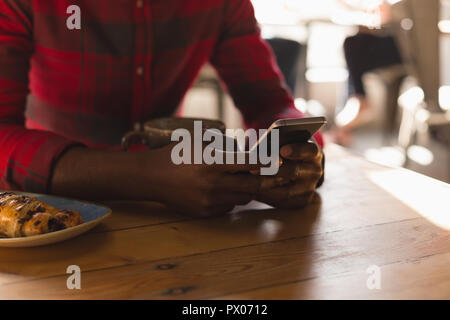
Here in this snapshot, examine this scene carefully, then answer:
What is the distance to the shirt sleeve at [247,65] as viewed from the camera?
107 cm

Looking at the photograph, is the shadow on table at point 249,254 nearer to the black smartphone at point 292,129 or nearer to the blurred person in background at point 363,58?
the black smartphone at point 292,129

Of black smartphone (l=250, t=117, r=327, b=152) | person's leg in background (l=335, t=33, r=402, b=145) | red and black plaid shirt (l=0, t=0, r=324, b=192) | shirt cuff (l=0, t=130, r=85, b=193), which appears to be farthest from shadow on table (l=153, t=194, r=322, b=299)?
person's leg in background (l=335, t=33, r=402, b=145)

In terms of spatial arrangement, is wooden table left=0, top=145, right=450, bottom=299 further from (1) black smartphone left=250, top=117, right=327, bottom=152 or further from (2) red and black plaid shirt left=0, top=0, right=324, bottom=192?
(2) red and black plaid shirt left=0, top=0, right=324, bottom=192

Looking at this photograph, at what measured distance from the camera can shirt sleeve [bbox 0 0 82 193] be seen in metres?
0.70

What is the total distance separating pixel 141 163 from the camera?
0.67 meters

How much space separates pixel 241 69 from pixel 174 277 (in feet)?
2.45

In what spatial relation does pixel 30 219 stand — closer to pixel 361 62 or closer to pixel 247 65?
pixel 247 65

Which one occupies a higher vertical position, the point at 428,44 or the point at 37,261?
the point at 428,44

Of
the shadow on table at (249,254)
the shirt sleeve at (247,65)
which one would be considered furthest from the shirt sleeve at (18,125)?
the shirt sleeve at (247,65)

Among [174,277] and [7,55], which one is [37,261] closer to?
[174,277]

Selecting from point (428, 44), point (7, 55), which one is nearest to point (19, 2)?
point (7, 55)

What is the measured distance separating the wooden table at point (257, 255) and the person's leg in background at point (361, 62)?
2.89 metres
